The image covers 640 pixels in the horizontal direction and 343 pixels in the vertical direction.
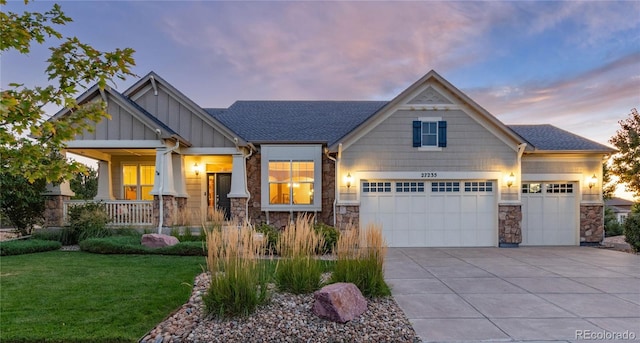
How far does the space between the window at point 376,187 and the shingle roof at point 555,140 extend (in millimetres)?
5179

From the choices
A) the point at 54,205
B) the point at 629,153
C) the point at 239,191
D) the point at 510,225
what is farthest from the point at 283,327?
the point at 629,153

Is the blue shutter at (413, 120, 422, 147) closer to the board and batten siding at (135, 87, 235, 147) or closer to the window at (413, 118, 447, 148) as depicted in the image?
the window at (413, 118, 447, 148)

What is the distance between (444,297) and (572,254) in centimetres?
720

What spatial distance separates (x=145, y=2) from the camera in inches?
471

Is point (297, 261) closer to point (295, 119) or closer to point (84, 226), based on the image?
point (84, 226)

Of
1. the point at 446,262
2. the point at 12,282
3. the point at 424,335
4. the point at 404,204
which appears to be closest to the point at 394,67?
the point at 404,204

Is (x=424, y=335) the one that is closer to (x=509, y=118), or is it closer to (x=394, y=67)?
(x=394, y=67)

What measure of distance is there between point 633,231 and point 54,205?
18.8m

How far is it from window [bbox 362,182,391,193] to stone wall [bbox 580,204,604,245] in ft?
23.2

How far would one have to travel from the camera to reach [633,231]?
10812mm

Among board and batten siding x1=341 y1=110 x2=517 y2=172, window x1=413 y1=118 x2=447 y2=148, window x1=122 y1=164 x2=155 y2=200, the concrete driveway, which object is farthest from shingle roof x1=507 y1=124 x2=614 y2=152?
window x1=122 y1=164 x2=155 y2=200

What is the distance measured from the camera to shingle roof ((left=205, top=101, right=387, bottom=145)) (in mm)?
13148

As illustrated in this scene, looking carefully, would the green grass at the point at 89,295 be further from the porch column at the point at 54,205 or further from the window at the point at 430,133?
the window at the point at 430,133
